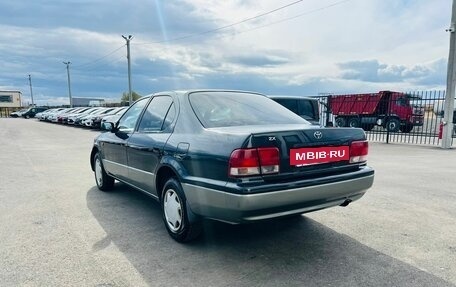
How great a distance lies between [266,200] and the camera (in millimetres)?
2863

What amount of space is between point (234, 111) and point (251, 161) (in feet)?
3.53

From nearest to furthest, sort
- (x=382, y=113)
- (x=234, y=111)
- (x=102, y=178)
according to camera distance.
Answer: (x=234, y=111) → (x=102, y=178) → (x=382, y=113)

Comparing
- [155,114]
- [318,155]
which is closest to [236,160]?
[318,155]

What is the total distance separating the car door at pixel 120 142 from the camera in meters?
4.79

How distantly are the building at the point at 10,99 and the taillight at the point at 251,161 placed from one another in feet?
313

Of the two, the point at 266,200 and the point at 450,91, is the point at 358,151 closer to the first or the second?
the point at 266,200

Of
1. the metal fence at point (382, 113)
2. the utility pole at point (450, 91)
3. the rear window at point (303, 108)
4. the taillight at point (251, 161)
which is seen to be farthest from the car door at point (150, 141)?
the metal fence at point (382, 113)

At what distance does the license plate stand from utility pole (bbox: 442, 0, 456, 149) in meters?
11.2

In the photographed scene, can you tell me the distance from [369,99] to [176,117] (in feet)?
69.0

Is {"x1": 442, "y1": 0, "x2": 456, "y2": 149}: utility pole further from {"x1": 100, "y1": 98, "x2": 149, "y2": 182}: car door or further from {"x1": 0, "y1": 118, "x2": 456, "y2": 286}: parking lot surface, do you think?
{"x1": 100, "y1": 98, "x2": 149, "y2": 182}: car door

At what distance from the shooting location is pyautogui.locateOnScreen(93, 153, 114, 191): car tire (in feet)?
19.0

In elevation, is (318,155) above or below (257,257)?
above

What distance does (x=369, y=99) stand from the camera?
22.4m

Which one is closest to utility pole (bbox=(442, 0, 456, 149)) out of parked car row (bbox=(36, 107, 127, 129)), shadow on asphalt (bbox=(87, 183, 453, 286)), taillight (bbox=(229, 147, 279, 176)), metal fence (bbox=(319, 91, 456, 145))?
metal fence (bbox=(319, 91, 456, 145))
